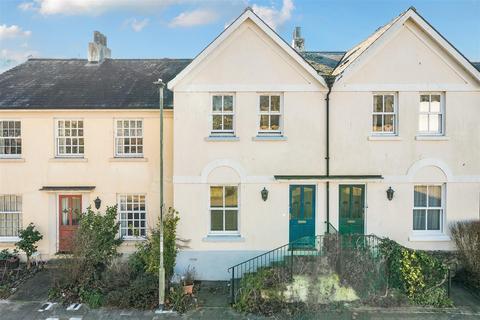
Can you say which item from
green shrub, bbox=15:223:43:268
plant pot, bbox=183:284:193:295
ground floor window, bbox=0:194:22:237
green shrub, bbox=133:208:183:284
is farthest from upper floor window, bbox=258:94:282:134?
ground floor window, bbox=0:194:22:237

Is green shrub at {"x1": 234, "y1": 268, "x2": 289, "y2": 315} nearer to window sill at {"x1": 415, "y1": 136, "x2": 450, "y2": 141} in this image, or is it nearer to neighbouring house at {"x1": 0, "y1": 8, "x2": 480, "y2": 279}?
neighbouring house at {"x1": 0, "y1": 8, "x2": 480, "y2": 279}

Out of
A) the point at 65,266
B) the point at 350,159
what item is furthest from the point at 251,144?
the point at 65,266

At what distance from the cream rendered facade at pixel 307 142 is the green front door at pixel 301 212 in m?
0.26

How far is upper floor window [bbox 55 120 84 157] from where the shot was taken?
14914 mm

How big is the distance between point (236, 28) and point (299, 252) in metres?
8.96

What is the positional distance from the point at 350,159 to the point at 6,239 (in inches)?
602

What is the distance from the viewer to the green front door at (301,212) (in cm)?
1348

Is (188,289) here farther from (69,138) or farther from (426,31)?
(426,31)

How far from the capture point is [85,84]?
1634cm

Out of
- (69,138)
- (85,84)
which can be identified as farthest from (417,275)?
(85,84)

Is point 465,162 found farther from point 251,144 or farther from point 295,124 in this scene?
point 251,144

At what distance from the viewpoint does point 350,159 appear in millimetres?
13359

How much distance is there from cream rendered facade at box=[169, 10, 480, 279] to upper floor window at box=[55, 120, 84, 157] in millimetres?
Answer: 4932

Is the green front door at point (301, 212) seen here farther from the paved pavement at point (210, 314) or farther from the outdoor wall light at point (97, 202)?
the outdoor wall light at point (97, 202)
